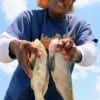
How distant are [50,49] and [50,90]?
1.88 ft

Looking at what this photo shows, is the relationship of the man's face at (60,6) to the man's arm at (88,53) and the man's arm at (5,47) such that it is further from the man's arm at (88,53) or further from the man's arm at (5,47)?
the man's arm at (5,47)

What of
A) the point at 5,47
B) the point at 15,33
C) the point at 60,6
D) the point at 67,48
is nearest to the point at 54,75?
the point at 67,48

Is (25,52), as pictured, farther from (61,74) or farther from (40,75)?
(61,74)

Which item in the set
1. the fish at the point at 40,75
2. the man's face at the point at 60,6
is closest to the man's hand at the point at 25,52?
the fish at the point at 40,75

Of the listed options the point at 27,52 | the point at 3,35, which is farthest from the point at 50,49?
the point at 3,35

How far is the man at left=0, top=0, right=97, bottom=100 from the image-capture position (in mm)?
3816

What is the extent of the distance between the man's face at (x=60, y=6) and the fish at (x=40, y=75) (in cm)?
66

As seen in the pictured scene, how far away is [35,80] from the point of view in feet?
11.3

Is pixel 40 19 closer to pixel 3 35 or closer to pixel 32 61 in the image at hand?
pixel 3 35

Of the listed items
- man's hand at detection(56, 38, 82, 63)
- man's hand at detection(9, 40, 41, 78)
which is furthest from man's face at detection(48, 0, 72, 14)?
man's hand at detection(9, 40, 41, 78)

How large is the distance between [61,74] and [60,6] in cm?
83

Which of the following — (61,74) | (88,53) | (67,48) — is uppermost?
(67,48)

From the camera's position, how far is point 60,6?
4.06 meters

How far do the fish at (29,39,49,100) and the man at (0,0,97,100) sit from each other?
0.25m
